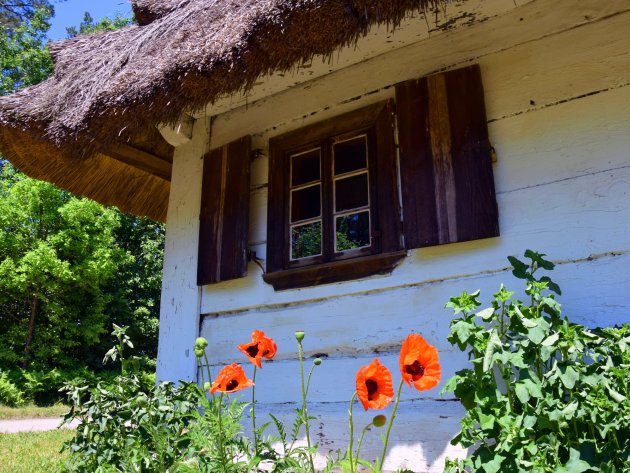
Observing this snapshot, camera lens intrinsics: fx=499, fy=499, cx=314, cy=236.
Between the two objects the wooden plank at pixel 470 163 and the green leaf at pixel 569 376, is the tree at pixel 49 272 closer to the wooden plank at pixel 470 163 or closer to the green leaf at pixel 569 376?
the wooden plank at pixel 470 163

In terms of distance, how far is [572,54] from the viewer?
7.22ft

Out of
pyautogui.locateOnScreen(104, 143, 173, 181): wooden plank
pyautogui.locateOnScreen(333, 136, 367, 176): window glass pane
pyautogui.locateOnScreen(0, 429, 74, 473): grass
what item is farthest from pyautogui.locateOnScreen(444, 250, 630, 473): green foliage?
pyautogui.locateOnScreen(104, 143, 173, 181): wooden plank

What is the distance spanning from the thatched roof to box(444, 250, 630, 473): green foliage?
1377 millimetres

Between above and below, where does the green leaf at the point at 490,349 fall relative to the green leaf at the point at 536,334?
below

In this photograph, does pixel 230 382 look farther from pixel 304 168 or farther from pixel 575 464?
pixel 304 168

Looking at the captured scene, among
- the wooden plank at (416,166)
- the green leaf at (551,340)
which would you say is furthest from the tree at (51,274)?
the green leaf at (551,340)

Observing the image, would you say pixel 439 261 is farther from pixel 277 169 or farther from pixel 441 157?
pixel 277 169

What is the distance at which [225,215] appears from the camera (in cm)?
313

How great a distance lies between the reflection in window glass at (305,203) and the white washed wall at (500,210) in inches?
16.3

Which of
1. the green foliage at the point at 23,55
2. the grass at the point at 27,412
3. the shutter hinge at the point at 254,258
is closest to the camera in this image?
the shutter hinge at the point at 254,258

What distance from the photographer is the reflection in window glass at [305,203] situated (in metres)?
3.01

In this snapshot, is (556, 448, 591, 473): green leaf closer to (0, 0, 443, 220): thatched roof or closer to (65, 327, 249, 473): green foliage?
(65, 327, 249, 473): green foliage

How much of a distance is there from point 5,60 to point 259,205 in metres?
17.3

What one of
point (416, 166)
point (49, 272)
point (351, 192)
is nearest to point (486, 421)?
point (416, 166)
